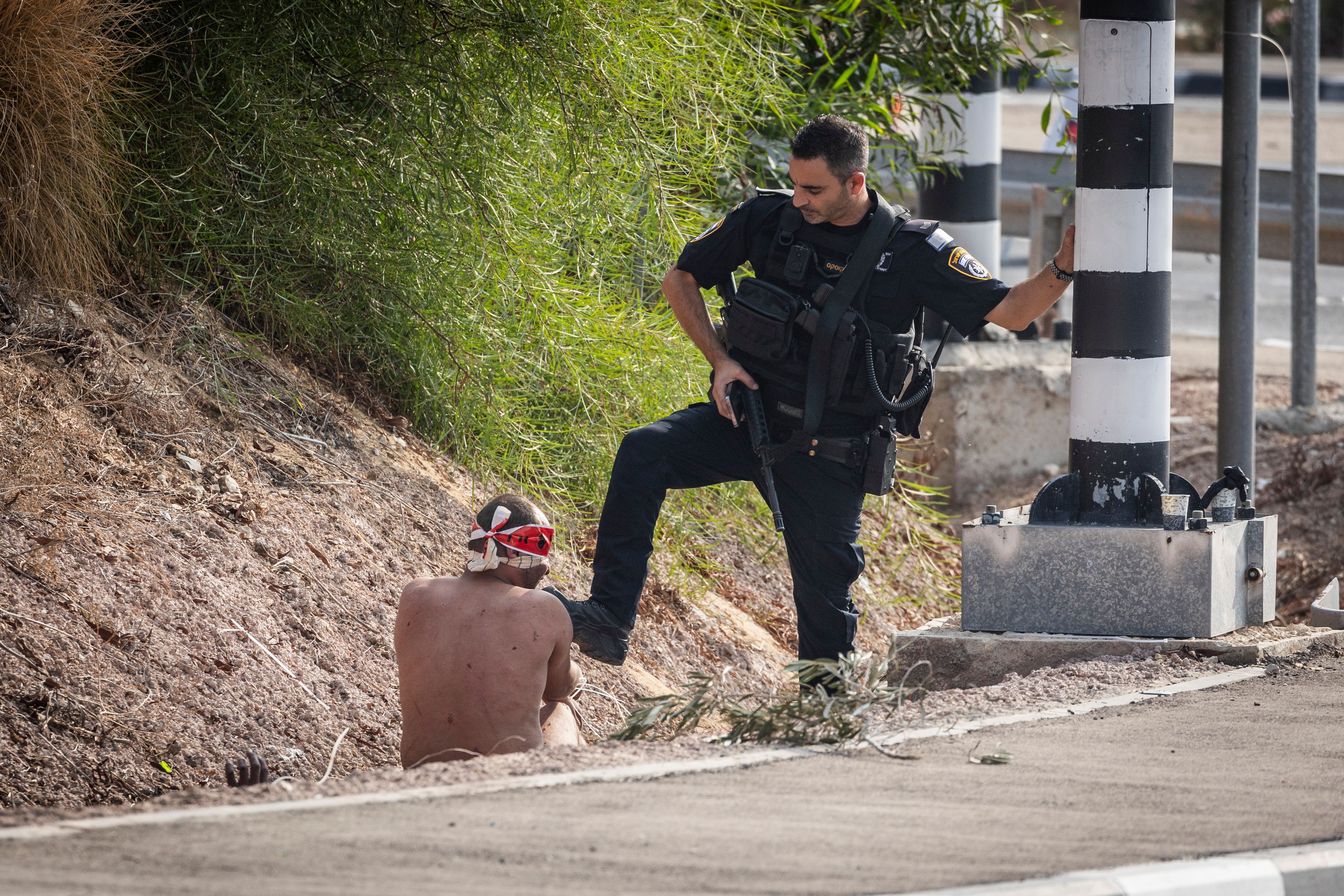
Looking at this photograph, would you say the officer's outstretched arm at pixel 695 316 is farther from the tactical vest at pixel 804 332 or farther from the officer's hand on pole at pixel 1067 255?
the officer's hand on pole at pixel 1067 255

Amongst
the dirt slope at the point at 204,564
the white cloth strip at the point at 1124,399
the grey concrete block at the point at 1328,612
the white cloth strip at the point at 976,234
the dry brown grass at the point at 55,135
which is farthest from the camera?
the white cloth strip at the point at 976,234

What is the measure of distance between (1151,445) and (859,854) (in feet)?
7.22

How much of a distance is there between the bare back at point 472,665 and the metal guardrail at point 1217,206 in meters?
7.64

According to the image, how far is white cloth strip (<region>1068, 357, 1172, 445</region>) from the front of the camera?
4.52 m

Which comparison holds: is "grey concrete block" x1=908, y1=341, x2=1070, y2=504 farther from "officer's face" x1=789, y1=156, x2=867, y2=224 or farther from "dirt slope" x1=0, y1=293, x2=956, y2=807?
"officer's face" x1=789, y1=156, x2=867, y2=224

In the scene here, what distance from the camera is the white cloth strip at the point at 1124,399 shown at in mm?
4520

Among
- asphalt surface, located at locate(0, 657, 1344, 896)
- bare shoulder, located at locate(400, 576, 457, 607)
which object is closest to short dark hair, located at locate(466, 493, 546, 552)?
bare shoulder, located at locate(400, 576, 457, 607)

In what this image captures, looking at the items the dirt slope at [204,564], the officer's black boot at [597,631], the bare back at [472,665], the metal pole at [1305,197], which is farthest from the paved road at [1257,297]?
the bare back at [472,665]

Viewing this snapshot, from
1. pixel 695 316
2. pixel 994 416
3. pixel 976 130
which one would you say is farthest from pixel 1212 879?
pixel 976 130

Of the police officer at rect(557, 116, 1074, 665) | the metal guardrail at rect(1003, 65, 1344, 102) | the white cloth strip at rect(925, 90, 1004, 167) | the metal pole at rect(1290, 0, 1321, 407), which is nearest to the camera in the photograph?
the police officer at rect(557, 116, 1074, 665)

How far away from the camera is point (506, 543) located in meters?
3.81

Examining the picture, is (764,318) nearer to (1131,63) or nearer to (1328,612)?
(1131,63)

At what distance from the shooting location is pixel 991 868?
273 cm

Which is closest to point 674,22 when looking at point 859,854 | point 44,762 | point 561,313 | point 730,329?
point 561,313
